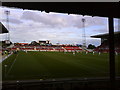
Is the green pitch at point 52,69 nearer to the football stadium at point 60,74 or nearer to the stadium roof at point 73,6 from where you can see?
the football stadium at point 60,74

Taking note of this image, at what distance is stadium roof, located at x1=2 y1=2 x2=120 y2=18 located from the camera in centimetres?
808

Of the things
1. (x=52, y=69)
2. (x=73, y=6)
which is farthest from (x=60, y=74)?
(x=73, y=6)

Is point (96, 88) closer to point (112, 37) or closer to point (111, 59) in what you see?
point (111, 59)

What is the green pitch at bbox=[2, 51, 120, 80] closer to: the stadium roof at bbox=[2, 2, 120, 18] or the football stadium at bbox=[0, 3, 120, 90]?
the football stadium at bbox=[0, 3, 120, 90]

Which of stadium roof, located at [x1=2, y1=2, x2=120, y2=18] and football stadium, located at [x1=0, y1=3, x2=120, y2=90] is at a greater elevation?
stadium roof, located at [x1=2, y1=2, x2=120, y2=18]

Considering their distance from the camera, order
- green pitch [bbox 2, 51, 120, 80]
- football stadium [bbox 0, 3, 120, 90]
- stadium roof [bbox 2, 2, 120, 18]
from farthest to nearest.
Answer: green pitch [bbox 2, 51, 120, 80] < football stadium [bbox 0, 3, 120, 90] < stadium roof [bbox 2, 2, 120, 18]

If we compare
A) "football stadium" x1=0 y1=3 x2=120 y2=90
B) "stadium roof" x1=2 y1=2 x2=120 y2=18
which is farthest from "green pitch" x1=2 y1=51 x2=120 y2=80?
"stadium roof" x1=2 y1=2 x2=120 y2=18

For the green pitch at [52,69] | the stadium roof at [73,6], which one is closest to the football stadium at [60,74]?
the green pitch at [52,69]

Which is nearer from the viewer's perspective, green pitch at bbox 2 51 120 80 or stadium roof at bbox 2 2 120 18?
stadium roof at bbox 2 2 120 18

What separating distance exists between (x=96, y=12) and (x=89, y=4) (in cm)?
158

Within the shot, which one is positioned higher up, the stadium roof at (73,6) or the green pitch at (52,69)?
the stadium roof at (73,6)

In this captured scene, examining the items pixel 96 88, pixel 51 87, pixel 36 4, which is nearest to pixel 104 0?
pixel 36 4

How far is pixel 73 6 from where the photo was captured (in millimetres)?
8516

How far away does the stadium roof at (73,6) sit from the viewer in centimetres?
808
